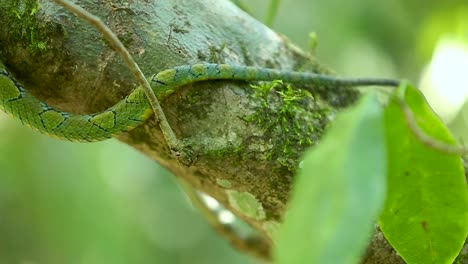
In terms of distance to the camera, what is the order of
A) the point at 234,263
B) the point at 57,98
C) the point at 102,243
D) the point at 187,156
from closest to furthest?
the point at 187,156 < the point at 57,98 < the point at 102,243 < the point at 234,263

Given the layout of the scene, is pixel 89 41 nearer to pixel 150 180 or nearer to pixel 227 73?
pixel 227 73

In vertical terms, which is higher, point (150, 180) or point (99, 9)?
point (99, 9)

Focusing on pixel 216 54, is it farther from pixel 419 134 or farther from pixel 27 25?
pixel 419 134

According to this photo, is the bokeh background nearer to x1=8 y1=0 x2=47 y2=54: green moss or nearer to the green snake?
the green snake

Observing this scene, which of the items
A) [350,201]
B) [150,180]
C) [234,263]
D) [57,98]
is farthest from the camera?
[234,263]

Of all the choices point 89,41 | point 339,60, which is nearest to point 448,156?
point 89,41

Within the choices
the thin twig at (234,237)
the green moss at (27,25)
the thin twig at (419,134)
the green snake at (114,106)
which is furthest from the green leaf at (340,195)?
the thin twig at (234,237)
